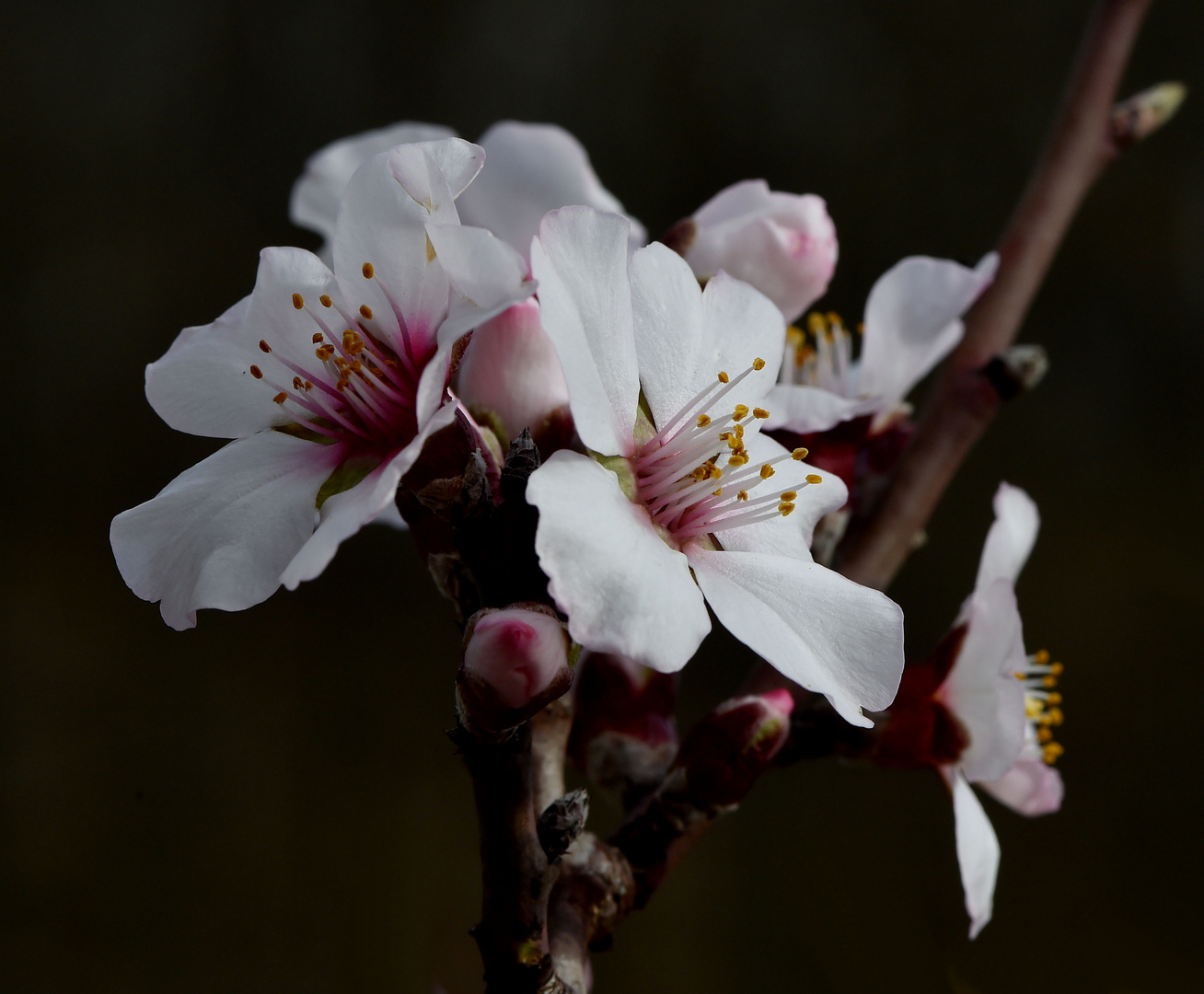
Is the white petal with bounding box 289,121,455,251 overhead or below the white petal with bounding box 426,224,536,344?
below

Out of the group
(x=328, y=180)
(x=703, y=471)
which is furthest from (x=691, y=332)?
(x=328, y=180)

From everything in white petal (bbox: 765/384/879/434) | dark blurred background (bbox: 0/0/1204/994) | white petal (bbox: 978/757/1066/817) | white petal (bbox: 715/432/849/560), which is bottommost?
dark blurred background (bbox: 0/0/1204/994)

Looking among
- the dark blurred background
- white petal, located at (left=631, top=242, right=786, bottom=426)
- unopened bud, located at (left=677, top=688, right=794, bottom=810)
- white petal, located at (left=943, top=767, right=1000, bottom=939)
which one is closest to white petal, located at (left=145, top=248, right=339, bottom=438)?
white petal, located at (left=631, top=242, right=786, bottom=426)

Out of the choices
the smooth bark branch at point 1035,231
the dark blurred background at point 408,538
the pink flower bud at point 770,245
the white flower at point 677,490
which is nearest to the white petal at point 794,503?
the white flower at point 677,490

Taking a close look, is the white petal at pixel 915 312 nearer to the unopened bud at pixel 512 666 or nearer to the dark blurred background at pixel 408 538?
the unopened bud at pixel 512 666

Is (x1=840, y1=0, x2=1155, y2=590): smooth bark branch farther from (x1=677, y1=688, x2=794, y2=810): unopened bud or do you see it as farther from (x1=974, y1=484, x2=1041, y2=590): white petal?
(x1=677, y1=688, x2=794, y2=810): unopened bud

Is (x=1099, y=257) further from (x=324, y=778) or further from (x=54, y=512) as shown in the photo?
(x=54, y=512)

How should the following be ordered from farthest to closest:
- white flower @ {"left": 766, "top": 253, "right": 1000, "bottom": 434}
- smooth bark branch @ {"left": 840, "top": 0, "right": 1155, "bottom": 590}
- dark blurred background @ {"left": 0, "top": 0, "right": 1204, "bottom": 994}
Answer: dark blurred background @ {"left": 0, "top": 0, "right": 1204, "bottom": 994}
smooth bark branch @ {"left": 840, "top": 0, "right": 1155, "bottom": 590}
white flower @ {"left": 766, "top": 253, "right": 1000, "bottom": 434}
